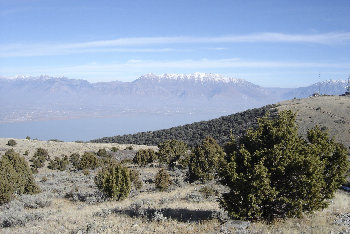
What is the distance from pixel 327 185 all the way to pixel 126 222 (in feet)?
31.7

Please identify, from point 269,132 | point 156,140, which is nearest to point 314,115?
point 156,140

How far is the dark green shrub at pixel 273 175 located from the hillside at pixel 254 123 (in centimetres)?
3834

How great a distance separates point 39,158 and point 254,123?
159ft

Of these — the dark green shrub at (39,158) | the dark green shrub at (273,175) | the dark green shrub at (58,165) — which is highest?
the dark green shrub at (273,175)

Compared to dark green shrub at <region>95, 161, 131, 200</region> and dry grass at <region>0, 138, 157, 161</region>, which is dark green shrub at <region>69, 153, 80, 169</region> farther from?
dark green shrub at <region>95, 161, 131, 200</region>

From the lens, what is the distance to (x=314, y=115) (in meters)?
63.0

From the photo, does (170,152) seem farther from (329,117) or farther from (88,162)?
(329,117)

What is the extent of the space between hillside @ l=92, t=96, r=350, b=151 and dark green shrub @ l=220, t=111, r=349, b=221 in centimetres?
3834

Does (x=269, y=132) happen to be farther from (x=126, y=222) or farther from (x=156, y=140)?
(x=156, y=140)

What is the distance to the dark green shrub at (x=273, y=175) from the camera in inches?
434

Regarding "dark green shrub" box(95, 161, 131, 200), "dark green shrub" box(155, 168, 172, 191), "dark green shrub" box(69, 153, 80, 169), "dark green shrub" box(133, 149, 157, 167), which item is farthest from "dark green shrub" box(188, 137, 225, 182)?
"dark green shrub" box(69, 153, 80, 169)

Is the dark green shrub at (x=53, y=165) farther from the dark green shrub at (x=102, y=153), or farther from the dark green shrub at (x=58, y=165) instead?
the dark green shrub at (x=102, y=153)

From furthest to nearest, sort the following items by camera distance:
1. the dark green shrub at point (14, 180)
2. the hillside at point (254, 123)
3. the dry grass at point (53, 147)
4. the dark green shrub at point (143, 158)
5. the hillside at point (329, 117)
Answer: the hillside at point (254, 123) < the hillside at point (329, 117) < the dry grass at point (53, 147) < the dark green shrub at point (143, 158) < the dark green shrub at point (14, 180)

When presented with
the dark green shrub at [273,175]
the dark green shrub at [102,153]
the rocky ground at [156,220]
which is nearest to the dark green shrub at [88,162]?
the dark green shrub at [102,153]
